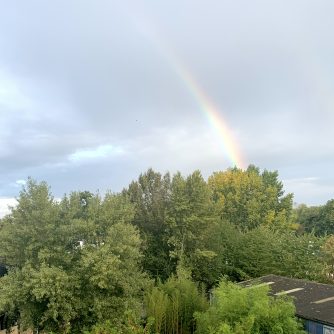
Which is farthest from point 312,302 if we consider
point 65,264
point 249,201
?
point 249,201

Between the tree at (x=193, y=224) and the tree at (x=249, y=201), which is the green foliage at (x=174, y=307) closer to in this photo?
the tree at (x=193, y=224)

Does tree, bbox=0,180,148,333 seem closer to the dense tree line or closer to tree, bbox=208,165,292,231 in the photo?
the dense tree line

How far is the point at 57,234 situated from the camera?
18.5 meters

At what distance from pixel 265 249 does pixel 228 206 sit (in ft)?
66.5

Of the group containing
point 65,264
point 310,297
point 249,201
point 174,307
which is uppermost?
point 249,201

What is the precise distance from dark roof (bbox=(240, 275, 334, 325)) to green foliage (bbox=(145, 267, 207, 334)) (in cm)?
402

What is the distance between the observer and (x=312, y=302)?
17766 millimetres

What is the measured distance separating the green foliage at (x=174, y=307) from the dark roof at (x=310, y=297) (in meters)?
4.02

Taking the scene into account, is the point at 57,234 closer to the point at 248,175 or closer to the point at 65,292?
the point at 65,292

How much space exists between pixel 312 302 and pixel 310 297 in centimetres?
89

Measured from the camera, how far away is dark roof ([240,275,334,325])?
15.9 metres

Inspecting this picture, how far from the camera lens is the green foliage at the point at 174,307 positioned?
18.7 metres

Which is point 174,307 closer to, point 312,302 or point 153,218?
point 312,302

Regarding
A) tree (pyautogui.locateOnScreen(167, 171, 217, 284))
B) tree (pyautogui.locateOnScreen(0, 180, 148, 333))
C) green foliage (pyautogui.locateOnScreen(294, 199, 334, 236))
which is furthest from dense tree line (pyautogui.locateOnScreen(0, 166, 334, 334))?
green foliage (pyautogui.locateOnScreen(294, 199, 334, 236))
